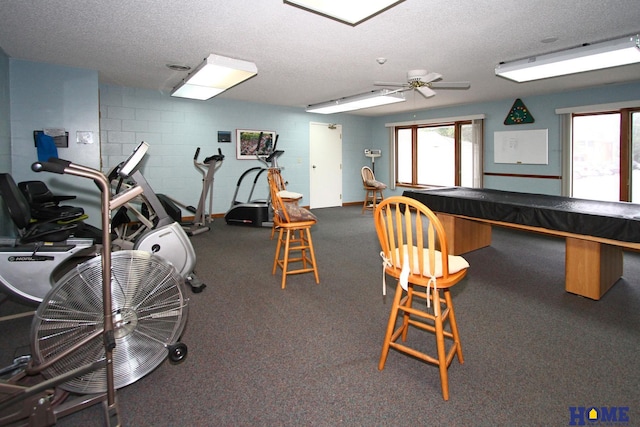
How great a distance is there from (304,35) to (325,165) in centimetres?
540

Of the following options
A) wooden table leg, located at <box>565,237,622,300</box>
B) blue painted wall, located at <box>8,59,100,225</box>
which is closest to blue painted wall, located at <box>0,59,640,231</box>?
blue painted wall, located at <box>8,59,100,225</box>

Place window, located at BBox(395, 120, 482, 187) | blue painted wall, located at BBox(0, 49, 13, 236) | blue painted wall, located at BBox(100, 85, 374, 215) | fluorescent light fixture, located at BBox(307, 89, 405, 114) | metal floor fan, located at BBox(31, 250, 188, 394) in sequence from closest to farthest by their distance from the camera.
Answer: metal floor fan, located at BBox(31, 250, 188, 394) < blue painted wall, located at BBox(0, 49, 13, 236) < fluorescent light fixture, located at BBox(307, 89, 405, 114) < blue painted wall, located at BBox(100, 85, 374, 215) < window, located at BBox(395, 120, 482, 187)

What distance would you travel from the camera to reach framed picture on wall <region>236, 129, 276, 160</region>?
7.44 meters

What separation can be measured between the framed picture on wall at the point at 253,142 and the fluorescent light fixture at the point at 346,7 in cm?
476

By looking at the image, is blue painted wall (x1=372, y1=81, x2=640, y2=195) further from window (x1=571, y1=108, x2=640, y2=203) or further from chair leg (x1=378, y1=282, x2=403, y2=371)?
chair leg (x1=378, y1=282, x2=403, y2=371)

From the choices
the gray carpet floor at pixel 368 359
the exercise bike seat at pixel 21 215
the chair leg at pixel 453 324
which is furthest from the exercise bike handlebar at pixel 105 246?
the chair leg at pixel 453 324

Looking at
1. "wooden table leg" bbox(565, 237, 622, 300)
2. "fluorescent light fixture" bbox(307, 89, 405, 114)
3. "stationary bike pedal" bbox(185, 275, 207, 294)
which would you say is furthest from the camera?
"fluorescent light fixture" bbox(307, 89, 405, 114)

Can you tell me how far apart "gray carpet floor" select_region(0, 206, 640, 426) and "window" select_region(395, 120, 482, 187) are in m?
4.17

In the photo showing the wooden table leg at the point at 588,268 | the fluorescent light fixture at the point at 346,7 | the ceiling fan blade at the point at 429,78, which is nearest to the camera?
the fluorescent light fixture at the point at 346,7

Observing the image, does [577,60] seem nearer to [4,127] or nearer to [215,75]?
[215,75]

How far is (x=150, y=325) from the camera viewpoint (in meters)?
1.87

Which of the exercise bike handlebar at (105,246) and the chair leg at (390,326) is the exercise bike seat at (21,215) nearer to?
the exercise bike handlebar at (105,246)

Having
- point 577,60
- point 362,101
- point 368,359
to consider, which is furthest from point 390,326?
point 362,101

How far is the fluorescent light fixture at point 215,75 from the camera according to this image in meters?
4.11
